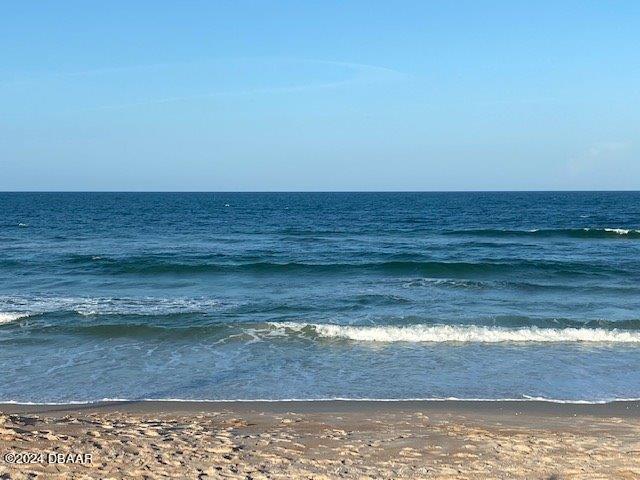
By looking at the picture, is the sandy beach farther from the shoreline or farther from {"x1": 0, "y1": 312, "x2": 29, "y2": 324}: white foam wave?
{"x1": 0, "y1": 312, "x2": 29, "y2": 324}: white foam wave

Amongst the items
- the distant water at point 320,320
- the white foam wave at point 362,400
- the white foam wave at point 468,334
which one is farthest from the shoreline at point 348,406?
the white foam wave at point 468,334

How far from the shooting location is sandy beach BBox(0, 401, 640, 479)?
6.91m

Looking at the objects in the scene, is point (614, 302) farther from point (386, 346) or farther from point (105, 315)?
point (105, 315)

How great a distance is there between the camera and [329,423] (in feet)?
30.4

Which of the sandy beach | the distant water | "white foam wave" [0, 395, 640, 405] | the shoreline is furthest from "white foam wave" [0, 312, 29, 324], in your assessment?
the sandy beach

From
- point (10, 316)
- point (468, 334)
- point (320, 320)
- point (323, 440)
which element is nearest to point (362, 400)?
point (323, 440)

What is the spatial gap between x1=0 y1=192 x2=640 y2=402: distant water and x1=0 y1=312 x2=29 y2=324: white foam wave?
0.11 meters

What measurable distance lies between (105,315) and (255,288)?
6.46m

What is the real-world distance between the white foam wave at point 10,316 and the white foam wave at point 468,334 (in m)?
7.42

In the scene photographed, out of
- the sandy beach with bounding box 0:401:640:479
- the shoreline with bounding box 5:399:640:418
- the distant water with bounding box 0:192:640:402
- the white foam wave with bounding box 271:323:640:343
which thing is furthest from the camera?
the white foam wave with bounding box 271:323:640:343

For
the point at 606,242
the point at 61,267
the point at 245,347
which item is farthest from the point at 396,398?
the point at 606,242

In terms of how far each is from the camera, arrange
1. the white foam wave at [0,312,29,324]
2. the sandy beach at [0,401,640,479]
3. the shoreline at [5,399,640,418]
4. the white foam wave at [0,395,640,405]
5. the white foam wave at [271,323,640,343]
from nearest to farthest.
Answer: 1. the sandy beach at [0,401,640,479]
2. the shoreline at [5,399,640,418]
3. the white foam wave at [0,395,640,405]
4. the white foam wave at [271,323,640,343]
5. the white foam wave at [0,312,29,324]

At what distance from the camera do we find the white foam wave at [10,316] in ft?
56.5

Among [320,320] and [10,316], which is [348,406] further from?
[10,316]
